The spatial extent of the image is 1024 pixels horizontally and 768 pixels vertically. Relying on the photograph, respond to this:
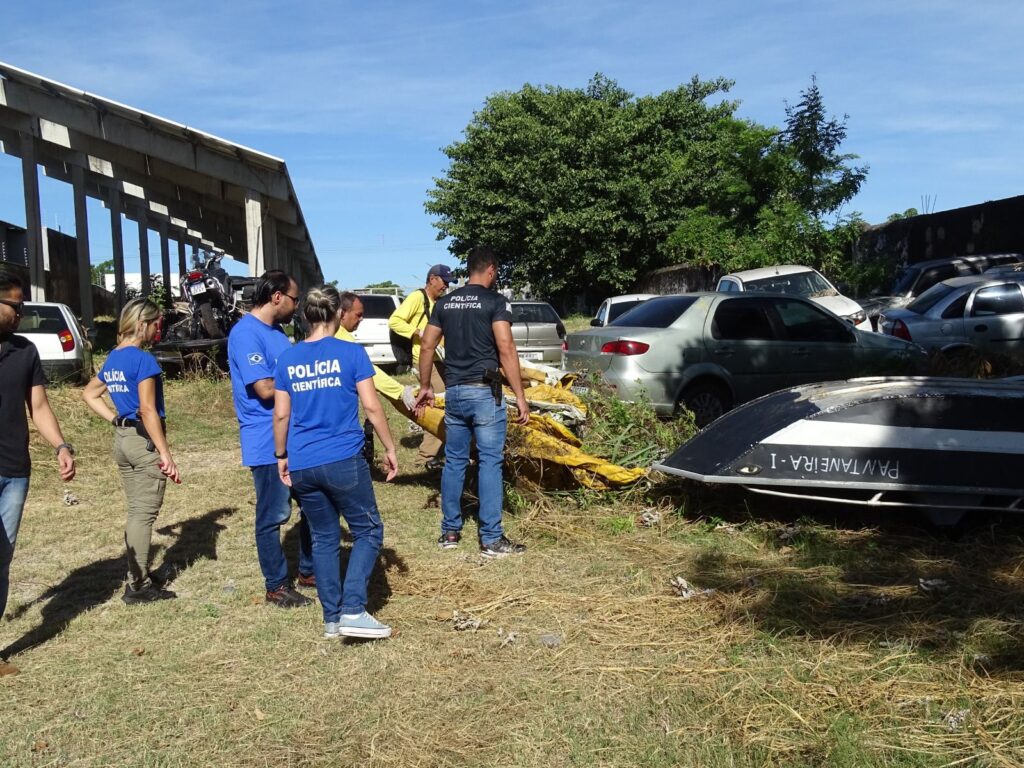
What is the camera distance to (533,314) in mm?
18875

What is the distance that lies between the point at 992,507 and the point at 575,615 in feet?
8.72

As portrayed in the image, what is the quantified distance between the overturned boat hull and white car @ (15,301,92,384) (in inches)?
430

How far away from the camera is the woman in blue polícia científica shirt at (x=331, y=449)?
4629 mm

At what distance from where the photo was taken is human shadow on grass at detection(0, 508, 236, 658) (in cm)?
516

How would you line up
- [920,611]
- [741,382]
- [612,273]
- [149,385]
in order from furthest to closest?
[612,273], [741,382], [149,385], [920,611]

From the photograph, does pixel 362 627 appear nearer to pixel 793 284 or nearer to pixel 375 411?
pixel 375 411

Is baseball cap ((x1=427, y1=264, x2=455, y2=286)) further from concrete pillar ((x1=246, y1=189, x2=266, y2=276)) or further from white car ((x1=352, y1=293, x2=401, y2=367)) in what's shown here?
concrete pillar ((x1=246, y1=189, x2=266, y2=276))

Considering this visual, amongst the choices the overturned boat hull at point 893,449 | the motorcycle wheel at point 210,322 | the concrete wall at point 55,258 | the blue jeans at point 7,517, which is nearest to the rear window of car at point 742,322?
the overturned boat hull at point 893,449

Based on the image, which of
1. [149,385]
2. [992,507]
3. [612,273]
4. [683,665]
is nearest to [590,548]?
[683,665]

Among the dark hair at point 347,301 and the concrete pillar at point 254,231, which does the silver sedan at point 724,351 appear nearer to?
the dark hair at point 347,301

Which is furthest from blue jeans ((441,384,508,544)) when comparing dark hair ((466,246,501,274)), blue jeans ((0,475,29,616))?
blue jeans ((0,475,29,616))

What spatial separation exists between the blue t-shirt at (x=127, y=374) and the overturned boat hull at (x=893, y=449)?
3450mm

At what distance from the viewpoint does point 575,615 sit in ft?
16.7

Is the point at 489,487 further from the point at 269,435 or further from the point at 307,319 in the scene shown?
the point at 307,319
